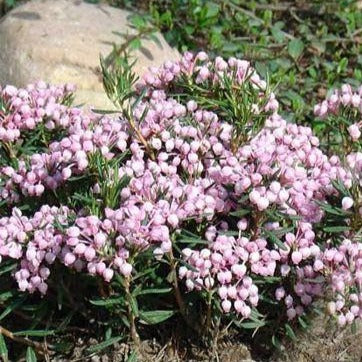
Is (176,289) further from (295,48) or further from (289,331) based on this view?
(295,48)

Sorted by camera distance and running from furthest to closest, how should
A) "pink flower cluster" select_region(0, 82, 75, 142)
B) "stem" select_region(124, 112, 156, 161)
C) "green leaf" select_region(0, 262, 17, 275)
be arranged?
"pink flower cluster" select_region(0, 82, 75, 142) < "stem" select_region(124, 112, 156, 161) < "green leaf" select_region(0, 262, 17, 275)

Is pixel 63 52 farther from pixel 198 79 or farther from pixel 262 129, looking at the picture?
pixel 262 129

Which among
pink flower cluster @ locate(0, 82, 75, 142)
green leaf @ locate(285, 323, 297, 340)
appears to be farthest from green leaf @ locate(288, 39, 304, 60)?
green leaf @ locate(285, 323, 297, 340)

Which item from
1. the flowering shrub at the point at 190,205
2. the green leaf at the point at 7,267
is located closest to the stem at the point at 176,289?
the flowering shrub at the point at 190,205

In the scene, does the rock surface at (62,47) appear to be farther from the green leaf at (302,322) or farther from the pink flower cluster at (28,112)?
the green leaf at (302,322)

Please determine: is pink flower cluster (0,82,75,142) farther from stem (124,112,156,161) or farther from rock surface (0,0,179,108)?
rock surface (0,0,179,108)

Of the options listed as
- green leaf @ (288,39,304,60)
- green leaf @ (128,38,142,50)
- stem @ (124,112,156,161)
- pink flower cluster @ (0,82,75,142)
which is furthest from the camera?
green leaf @ (288,39,304,60)
